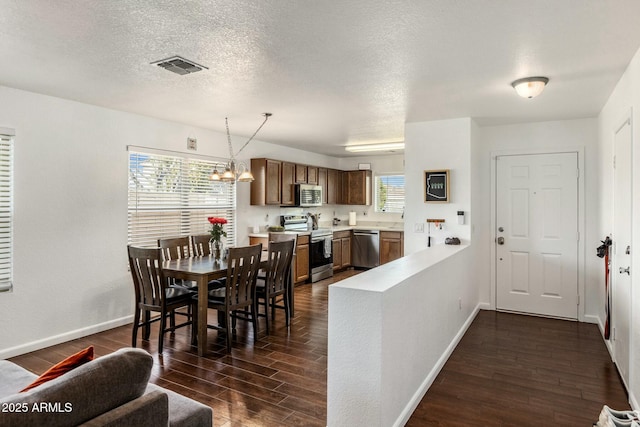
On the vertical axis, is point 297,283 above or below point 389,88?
below

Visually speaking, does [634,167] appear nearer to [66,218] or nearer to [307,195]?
[66,218]

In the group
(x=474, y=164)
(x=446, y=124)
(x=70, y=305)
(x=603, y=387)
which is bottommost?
(x=603, y=387)

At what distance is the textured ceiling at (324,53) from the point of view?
2.11 m

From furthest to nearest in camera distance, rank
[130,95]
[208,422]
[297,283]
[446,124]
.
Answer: [297,283], [446,124], [130,95], [208,422]

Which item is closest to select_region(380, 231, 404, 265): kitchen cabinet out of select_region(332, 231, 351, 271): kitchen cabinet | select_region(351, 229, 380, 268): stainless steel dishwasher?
select_region(351, 229, 380, 268): stainless steel dishwasher

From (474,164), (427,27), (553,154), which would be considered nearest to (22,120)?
(427,27)

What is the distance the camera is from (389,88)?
3.51 metres

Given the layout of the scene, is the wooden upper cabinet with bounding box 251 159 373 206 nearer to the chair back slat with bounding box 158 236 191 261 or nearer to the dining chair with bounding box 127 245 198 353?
the chair back slat with bounding box 158 236 191 261

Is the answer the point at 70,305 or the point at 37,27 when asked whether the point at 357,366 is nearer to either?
the point at 37,27

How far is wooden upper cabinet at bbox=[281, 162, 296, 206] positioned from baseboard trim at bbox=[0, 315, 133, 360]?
121 inches

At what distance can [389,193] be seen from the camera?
8.46 metres

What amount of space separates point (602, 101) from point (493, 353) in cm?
274

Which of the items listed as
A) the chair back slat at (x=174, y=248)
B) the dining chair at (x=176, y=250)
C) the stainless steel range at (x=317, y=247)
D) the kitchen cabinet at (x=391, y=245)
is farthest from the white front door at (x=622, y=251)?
the chair back slat at (x=174, y=248)

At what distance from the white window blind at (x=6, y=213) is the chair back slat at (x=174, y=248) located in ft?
4.44
